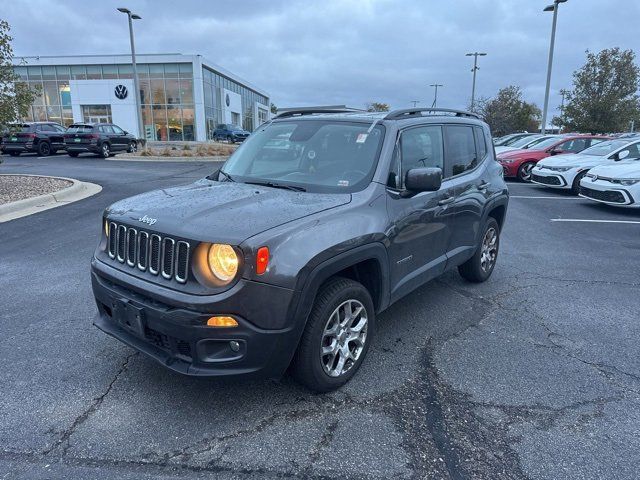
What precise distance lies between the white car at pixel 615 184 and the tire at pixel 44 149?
22.9m

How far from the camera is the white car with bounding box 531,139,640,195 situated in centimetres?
1150

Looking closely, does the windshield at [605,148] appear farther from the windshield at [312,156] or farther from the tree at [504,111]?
the tree at [504,111]

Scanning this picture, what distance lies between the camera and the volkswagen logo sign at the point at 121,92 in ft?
132

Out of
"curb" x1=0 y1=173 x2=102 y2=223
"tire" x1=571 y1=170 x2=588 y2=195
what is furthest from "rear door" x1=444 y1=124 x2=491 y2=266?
"tire" x1=571 y1=170 x2=588 y2=195

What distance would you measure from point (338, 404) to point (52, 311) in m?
3.01

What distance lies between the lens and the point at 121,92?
40438mm

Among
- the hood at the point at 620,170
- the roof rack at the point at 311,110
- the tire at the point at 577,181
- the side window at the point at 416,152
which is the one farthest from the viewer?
the tire at the point at 577,181

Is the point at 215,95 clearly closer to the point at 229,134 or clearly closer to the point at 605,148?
the point at 229,134

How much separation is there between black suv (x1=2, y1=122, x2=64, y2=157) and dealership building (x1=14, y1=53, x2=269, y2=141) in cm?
1692

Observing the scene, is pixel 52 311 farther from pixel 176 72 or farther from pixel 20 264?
pixel 176 72

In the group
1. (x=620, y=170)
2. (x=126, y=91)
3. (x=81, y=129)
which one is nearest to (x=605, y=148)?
(x=620, y=170)

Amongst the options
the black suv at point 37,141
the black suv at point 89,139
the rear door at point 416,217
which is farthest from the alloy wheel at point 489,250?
the black suv at point 37,141

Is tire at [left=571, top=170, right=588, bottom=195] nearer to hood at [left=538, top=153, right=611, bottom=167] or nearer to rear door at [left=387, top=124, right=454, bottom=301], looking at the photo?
hood at [left=538, top=153, right=611, bottom=167]

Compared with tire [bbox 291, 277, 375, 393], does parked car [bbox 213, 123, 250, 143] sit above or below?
above
